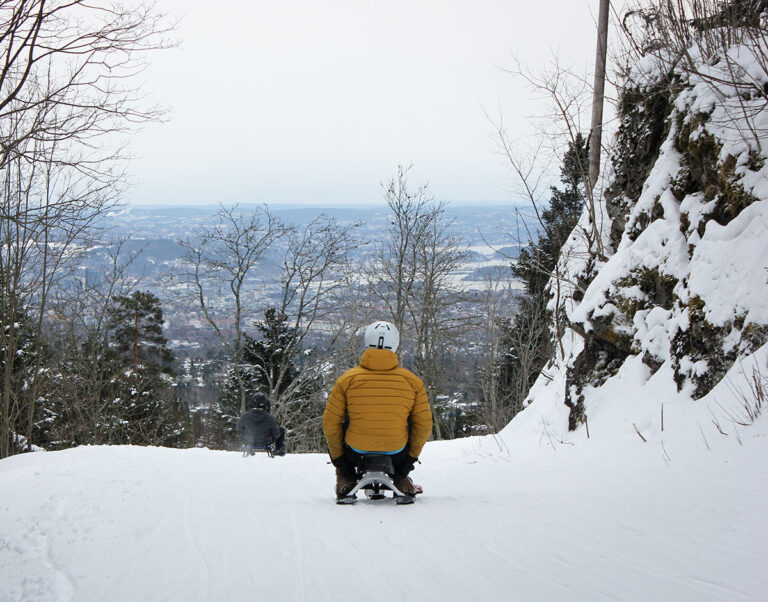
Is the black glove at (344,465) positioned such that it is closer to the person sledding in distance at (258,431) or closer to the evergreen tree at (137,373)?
the person sledding in distance at (258,431)

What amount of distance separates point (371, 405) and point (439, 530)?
5.40 feet

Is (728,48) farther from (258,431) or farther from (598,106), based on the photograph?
(258,431)

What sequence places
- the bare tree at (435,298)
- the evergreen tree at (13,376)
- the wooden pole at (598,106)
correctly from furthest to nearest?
the bare tree at (435,298) → the evergreen tree at (13,376) → the wooden pole at (598,106)

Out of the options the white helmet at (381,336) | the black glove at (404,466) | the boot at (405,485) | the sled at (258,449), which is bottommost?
→ the sled at (258,449)

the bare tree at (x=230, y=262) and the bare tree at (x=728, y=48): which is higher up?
the bare tree at (x=728, y=48)

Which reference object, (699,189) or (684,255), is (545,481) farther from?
(699,189)

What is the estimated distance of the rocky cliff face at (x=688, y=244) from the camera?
6527 mm

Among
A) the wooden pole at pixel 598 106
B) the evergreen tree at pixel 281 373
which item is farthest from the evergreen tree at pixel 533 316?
the evergreen tree at pixel 281 373

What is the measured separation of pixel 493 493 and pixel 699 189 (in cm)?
535

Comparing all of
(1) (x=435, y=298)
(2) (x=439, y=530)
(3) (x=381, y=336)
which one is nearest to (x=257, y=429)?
(3) (x=381, y=336)

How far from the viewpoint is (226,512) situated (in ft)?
16.8

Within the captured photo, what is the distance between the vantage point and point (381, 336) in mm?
5758

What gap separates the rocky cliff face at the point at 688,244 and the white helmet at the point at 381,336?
3.66 m

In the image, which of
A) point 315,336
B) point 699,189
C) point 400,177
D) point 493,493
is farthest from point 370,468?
point 400,177
